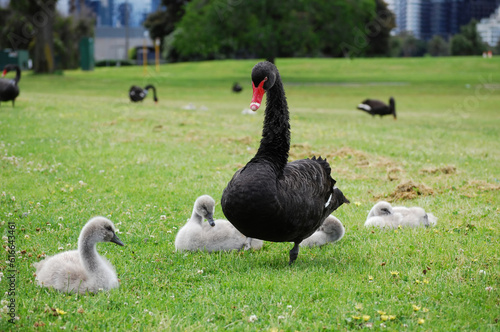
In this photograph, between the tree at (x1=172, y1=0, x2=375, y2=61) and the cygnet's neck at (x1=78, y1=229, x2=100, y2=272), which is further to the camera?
the tree at (x1=172, y1=0, x2=375, y2=61)

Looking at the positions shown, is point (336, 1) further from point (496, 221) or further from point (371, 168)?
point (496, 221)

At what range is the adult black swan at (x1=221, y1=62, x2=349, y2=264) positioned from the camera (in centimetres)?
445

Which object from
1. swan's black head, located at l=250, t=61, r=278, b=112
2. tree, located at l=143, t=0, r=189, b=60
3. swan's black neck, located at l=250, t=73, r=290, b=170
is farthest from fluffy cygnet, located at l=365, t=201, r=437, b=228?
tree, located at l=143, t=0, r=189, b=60

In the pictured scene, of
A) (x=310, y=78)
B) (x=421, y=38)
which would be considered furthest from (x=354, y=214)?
(x=421, y=38)

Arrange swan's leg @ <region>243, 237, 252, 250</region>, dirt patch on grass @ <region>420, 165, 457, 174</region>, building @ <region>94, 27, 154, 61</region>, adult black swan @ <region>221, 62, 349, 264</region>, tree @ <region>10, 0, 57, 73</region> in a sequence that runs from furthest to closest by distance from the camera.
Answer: building @ <region>94, 27, 154, 61</region> → tree @ <region>10, 0, 57, 73</region> → dirt patch on grass @ <region>420, 165, 457, 174</region> → swan's leg @ <region>243, 237, 252, 250</region> → adult black swan @ <region>221, 62, 349, 264</region>

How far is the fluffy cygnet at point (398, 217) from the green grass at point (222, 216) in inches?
6.1

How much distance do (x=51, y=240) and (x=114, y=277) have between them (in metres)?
1.45

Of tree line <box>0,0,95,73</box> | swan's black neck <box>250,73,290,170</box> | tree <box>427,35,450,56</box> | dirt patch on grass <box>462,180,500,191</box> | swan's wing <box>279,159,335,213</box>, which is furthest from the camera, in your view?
tree <box>427,35,450,56</box>

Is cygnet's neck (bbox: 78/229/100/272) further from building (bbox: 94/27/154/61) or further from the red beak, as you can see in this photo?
building (bbox: 94/27/154/61)

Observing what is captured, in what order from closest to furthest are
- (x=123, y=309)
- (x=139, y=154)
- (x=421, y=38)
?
(x=123, y=309), (x=139, y=154), (x=421, y=38)

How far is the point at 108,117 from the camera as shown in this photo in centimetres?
1509

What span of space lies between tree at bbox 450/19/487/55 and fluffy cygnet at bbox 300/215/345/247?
7252cm

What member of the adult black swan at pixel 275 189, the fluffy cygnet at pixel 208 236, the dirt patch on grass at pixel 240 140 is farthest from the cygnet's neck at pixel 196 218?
the dirt patch on grass at pixel 240 140

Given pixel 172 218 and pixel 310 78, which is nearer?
pixel 172 218
